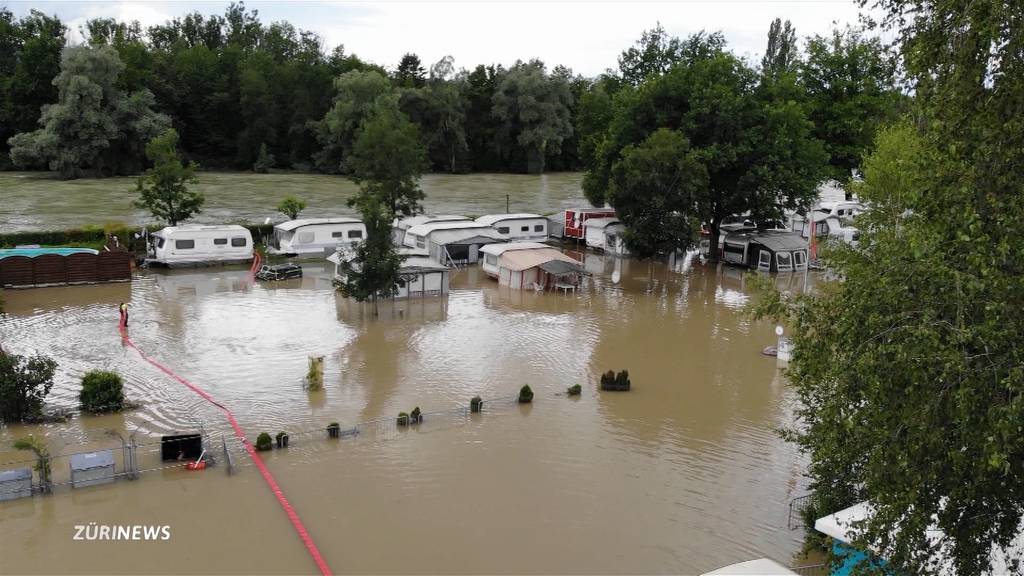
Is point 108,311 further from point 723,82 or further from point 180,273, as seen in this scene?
point 723,82

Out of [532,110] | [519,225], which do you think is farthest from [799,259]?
[532,110]

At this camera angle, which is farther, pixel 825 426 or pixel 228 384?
pixel 228 384

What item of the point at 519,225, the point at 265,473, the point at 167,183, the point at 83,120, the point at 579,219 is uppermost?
the point at 83,120

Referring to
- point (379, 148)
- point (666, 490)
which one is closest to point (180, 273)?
point (379, 148)

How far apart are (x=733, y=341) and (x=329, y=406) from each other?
1256 centimetres

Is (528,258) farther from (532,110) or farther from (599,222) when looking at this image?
(532,110)

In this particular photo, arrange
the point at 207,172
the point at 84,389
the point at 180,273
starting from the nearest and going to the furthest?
the point at 84,389 → the point at 180,273 → the point at 207,172

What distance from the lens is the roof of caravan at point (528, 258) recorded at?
1154 inches

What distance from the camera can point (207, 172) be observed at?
6919 cm

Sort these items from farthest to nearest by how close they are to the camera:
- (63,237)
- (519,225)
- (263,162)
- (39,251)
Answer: (263,162) < (519,225) < (63,237) < (39,251)

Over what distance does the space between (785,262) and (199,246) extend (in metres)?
24.3

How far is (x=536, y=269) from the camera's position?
29688 millimetres

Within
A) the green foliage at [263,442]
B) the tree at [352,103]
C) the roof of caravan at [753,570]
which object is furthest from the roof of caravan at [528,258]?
the tree at [352,103]

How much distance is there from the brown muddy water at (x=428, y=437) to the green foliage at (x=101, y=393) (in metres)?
0.42
